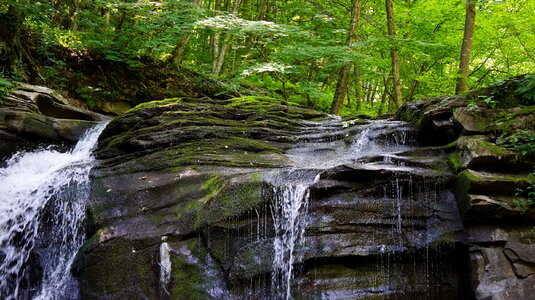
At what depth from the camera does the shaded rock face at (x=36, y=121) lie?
8.61 m

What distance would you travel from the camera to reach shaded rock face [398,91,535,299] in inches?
207

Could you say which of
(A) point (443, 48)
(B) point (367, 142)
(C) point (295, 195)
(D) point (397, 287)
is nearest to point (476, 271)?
(D) point (397, 287)

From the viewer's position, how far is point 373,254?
19.0 ft

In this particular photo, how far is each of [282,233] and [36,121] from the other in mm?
6863

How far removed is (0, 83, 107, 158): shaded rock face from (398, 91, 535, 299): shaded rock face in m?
8.83

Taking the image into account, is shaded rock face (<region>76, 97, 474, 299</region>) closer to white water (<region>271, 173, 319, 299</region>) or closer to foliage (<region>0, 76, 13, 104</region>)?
white water (<region>271, 173, 319, 299</region>)

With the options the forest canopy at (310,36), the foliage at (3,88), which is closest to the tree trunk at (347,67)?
the forest canopy at (310,36)

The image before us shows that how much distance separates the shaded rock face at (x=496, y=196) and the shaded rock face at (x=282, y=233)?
155mm

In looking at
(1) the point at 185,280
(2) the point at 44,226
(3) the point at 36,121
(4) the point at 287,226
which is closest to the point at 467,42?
(4) the point at 287,226

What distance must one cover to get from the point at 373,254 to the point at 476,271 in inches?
56.5

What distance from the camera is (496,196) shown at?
566 centimetres

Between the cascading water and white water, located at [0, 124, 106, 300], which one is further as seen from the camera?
white water, located at [0, 124, 106, 300]

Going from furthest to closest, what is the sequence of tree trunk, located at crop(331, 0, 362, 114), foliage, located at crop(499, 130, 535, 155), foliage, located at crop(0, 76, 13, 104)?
tree trunk, located at crop(331, 0, 362, 114) → foliage, located at crop(0, 76, 13, 104) → foliage, located at crop(499, 130, 535, 155)

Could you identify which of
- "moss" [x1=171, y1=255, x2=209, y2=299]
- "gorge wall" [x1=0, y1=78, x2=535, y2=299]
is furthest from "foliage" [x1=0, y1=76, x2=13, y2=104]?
"moss" [x1=171, y1=255, x2=209, y2=299]
